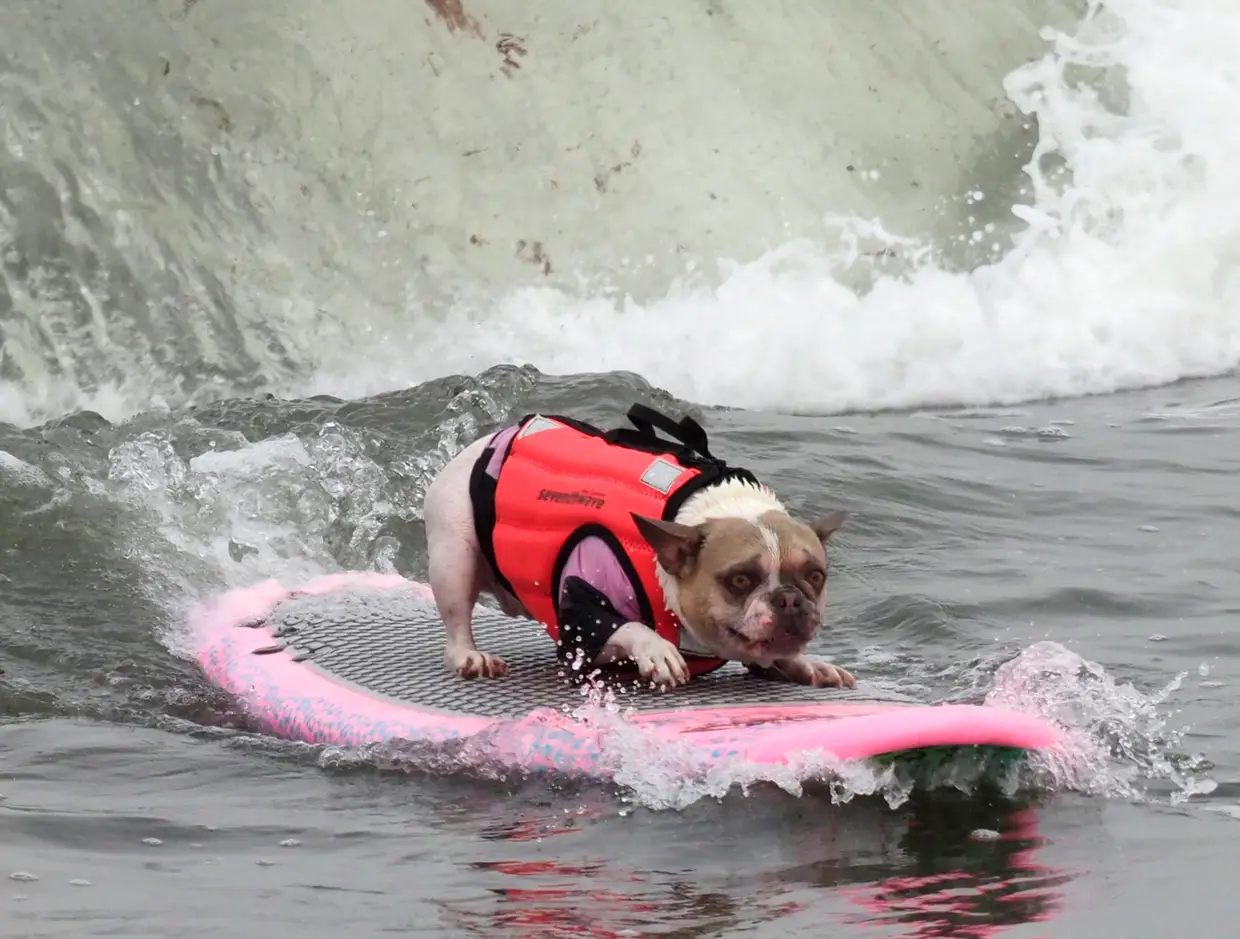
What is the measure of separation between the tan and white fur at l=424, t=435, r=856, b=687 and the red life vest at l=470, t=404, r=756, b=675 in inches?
2.3

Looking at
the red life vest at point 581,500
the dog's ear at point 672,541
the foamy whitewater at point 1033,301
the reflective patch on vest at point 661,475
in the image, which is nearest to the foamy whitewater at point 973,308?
the foamy whitewater at point 1033,301

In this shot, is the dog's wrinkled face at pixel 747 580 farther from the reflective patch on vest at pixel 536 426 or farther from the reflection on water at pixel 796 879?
the reflective patch on vest at pixel 536 426

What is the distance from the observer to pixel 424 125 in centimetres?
1088

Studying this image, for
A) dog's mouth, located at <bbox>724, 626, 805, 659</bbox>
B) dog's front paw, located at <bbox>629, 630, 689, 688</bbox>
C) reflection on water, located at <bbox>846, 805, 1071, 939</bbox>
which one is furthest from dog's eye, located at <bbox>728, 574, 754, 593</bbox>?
reflection on water, located at <bbox>846, 805, 1071, 939</bbox>

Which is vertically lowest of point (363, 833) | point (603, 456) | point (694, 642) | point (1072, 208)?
point (363, 833)

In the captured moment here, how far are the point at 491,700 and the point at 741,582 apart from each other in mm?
784

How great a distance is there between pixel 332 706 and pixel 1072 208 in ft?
25.0

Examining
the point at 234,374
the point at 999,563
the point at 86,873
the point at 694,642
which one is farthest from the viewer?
the point at 234,374

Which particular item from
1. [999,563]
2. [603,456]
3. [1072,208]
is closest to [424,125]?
[1072,208]

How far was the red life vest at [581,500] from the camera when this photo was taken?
504 centimetres

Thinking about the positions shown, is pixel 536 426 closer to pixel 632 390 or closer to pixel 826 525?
pixel 826 525

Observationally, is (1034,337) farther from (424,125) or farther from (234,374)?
(234,374)

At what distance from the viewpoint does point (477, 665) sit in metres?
5.34

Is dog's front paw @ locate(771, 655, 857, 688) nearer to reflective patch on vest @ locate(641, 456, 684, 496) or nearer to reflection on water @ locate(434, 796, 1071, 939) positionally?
reflective patch on vest @ locate(641, 456, 684, 496)
